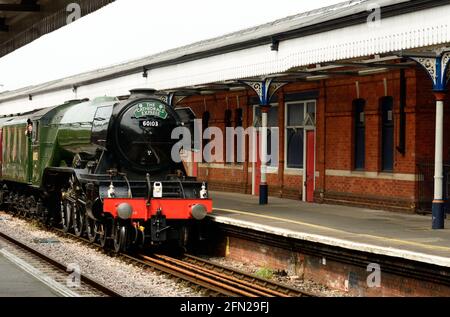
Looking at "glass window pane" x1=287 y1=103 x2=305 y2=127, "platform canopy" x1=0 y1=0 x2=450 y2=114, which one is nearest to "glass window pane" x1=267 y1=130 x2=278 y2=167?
"glass window pane" x1=287 y1=103 x2=305 y2=127

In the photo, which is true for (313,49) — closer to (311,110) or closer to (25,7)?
(311,110)

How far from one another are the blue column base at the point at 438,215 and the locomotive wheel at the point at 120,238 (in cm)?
580

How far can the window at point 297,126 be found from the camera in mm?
22520

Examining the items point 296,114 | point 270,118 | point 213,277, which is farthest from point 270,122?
point 213,277

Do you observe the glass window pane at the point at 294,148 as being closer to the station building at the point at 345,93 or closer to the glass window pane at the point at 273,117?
the station building at the point at 345,93

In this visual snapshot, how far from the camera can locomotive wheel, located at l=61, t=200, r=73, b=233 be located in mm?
18766

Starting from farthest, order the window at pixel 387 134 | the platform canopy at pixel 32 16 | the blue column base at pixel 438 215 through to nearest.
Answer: the window at pixel 387 134 → the platform canopy at pixel 32 16 → the blue column base at pixel 438 215

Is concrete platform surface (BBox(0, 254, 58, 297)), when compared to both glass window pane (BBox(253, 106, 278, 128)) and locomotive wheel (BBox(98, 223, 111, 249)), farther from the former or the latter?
glass window pane (BBox(253, 106, 278, 128))

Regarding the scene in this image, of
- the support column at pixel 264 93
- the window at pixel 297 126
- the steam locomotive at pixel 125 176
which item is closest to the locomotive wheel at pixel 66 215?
the steam locomotive at pixel 125 176

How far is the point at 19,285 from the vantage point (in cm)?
1148

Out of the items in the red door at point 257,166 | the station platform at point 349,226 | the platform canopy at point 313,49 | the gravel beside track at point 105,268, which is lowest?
the gravel beside track at point 105,268

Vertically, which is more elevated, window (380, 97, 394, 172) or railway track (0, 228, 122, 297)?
window (380, 97, 394, 172)

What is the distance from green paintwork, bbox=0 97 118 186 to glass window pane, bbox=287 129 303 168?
6.48 m
